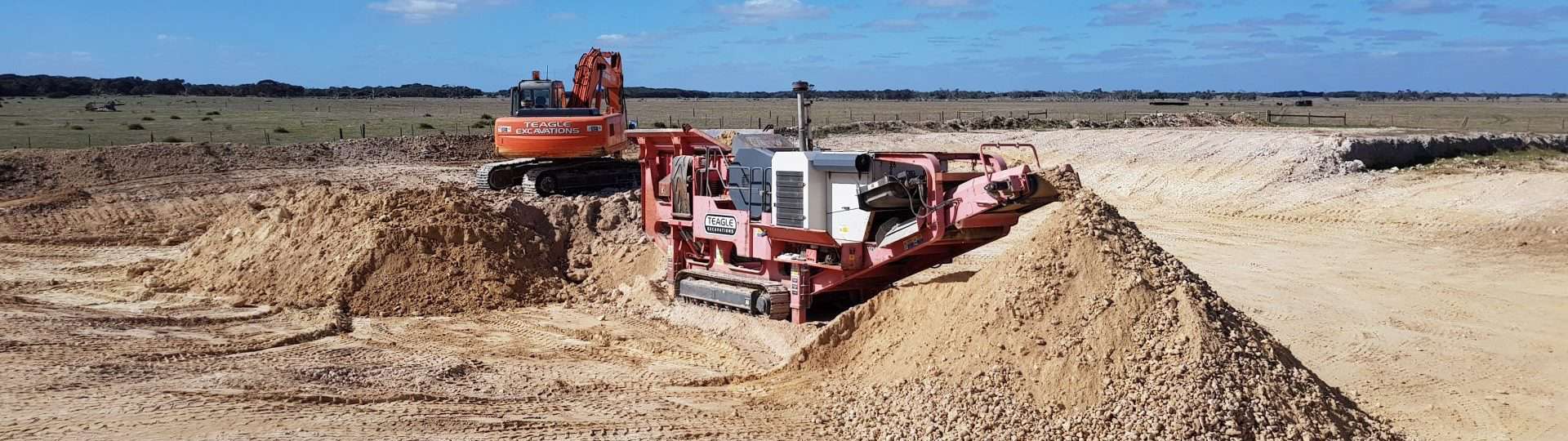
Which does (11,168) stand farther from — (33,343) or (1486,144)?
(1486,144)

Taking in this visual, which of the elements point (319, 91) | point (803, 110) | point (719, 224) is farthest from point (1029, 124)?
point (319, 91)

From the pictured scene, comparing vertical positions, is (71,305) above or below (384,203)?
below

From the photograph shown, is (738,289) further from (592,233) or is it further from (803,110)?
(592,233)

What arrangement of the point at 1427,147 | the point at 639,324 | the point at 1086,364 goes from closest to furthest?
the point at 1086,364, the point at 639,324, the point at 1427,147

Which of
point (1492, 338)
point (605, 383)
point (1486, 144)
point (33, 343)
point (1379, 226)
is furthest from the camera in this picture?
point (1486, 144)

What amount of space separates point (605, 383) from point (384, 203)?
6721 millimetres

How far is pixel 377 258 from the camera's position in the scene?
49.9ft

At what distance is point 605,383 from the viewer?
35.7ft

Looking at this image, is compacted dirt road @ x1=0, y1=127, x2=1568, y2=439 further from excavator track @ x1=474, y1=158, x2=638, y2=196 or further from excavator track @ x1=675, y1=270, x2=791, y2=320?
excavator track @ x1=474, y1=158, x2=638, y2=196

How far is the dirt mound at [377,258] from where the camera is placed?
14867 millimetres

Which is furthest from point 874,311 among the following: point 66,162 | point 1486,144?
point 1486,144

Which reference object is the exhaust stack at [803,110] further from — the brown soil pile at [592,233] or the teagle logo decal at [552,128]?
the teagle logo decal at [552,128]

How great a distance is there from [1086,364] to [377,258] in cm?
966

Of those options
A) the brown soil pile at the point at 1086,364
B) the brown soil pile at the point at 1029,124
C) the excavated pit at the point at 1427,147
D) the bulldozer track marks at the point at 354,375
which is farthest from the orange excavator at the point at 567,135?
the brown soil pile at the point at 1029,124
